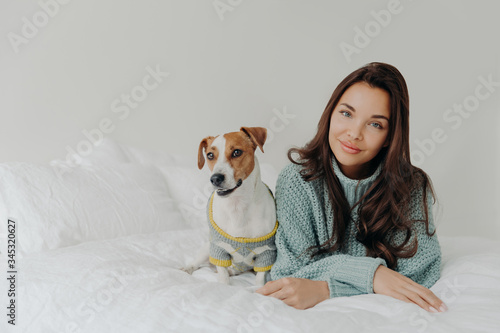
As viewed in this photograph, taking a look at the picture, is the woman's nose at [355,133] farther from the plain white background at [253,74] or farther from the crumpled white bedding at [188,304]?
the plain white background at [253,74]

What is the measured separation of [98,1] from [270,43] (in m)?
1.09

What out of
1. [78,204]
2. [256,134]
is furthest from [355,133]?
[78,204]

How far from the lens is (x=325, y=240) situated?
136 cm

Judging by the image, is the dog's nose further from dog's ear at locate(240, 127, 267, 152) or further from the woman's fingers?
the woman's fingers

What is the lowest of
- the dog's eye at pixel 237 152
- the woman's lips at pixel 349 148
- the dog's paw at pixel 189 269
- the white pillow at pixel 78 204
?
the dog's paw at pixel 189 269

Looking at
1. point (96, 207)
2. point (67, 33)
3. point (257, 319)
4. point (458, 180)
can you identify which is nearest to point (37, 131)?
point (67, 33)

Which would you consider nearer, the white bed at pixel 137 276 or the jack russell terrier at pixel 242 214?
the white bed at pixel 137 276

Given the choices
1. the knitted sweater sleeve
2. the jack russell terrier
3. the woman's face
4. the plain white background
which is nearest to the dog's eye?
the jack russell terrier

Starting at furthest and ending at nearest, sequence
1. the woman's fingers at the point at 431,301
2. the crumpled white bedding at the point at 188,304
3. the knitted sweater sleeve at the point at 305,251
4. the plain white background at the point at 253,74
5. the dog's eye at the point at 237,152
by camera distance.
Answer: the plain white background at the point at 253,74
the dog's eye at the point at 237,152
the knitted sweater sleeve at the point at 305,251
the woman's fingers at the point at 431,301
the crumpled white bedding at the point at 188,304

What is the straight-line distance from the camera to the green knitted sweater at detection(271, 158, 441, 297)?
3.90 feet

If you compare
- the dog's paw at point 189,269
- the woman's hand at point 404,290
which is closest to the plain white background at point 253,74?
the dog's paw at point 189,269

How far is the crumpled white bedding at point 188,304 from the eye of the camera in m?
0.90

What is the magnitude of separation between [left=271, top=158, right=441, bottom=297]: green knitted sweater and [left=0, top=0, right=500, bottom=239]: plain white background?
1.13 meters

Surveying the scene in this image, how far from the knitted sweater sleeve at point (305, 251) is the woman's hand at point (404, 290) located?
21 mm
